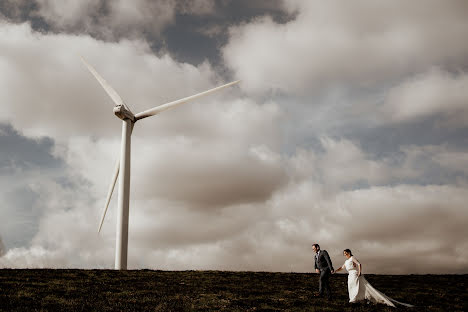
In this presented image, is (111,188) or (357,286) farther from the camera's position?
(111,188)

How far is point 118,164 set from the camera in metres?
42.2

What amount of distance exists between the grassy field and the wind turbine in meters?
6.55

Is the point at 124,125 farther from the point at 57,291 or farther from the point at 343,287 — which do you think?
Result: the point at 343,287

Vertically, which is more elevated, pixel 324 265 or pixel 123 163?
pixel 123 163

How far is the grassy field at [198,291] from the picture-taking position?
769 inches

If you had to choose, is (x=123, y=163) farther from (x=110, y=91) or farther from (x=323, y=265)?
(x=323, y=265)

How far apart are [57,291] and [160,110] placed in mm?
Result: 24954

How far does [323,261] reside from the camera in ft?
73.4

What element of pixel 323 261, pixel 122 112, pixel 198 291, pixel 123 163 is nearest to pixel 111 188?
pixel 123 163

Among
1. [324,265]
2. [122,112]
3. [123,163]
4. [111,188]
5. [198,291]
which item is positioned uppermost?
[122,112]

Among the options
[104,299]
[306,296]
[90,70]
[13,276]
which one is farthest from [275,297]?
[90,70]

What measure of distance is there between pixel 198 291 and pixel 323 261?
23.6 ft

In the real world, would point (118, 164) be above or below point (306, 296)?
above

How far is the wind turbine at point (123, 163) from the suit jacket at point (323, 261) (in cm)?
1980
